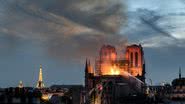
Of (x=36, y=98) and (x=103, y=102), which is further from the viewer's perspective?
(x=103, y=102)

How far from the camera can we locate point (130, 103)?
192 meters

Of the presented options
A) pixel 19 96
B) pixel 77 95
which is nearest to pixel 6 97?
pixel 19 96

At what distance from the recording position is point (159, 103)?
181m

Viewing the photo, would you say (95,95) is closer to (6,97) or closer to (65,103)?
(65,103)

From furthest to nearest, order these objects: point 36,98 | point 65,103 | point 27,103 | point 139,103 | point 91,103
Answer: point 139,103
point 91,103
point 65,103
point 36,98
point 27,103

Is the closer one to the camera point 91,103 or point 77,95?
point 77,95

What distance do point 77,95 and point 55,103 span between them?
4321cm

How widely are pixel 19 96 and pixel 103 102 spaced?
4805 inches

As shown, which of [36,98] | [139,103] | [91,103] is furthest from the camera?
[139,103]

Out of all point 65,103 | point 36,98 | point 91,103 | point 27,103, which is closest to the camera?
point 27,103

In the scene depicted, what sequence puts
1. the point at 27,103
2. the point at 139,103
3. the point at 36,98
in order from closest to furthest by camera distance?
the point at 27,103 → the point at 36,98 → the point at 139,103

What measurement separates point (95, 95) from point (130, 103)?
412 inches

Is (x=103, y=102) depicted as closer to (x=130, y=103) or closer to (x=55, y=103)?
(x=130, y=103)

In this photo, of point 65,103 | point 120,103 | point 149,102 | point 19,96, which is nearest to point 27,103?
point 19,96
